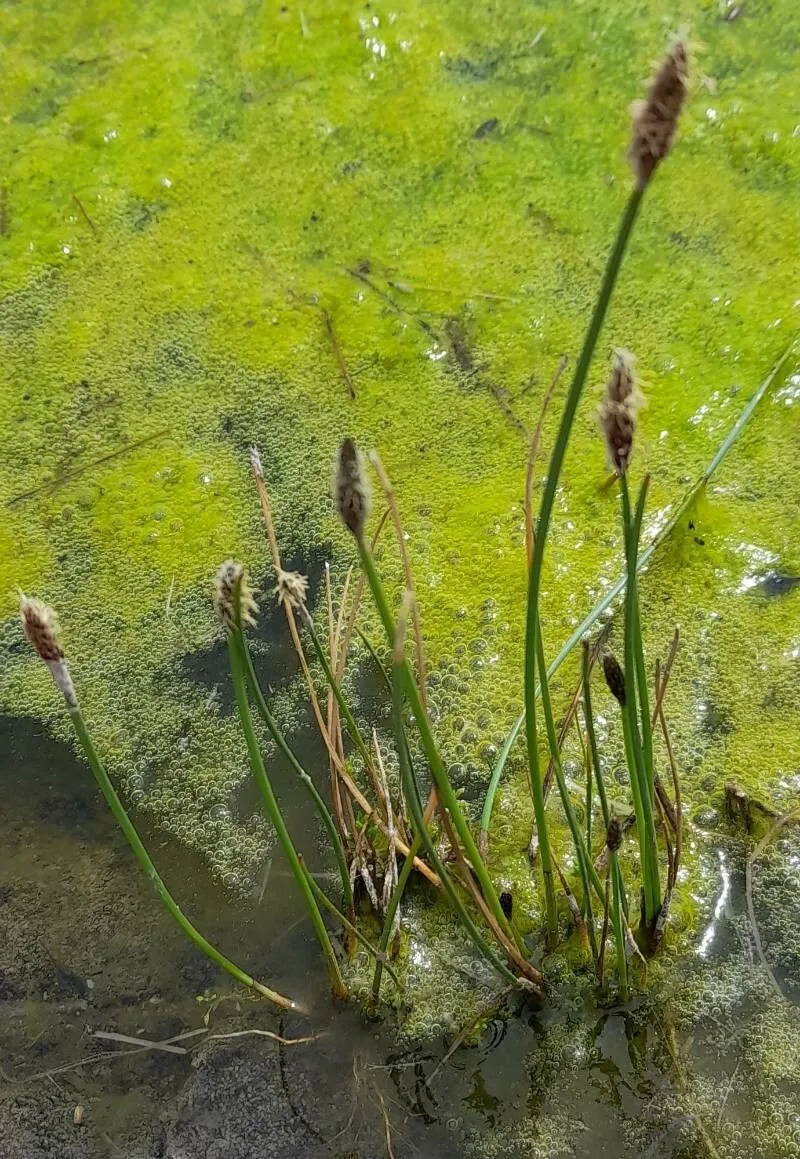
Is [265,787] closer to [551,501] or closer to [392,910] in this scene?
[392,910]

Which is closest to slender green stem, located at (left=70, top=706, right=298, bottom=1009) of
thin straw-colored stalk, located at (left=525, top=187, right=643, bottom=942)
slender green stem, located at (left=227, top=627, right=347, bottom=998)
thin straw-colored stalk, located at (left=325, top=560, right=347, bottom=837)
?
slender green stem, located at (left=227, top=627, right=347, bottom=998)

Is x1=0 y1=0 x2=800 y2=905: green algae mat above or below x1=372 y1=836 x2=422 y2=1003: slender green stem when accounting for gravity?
above

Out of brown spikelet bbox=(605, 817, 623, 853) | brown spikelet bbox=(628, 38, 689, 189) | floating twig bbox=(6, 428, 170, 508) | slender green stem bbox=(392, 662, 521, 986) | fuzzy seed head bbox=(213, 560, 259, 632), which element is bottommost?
brown spikelet bbox=(605, 817, 623, 853)

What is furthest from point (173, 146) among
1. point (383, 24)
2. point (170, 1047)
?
point (170, 1047)

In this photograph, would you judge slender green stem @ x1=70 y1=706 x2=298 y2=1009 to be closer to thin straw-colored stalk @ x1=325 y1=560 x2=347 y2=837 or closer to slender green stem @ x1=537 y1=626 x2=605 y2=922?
thin straw-colored stalk @ x1=325 y1=560 x2=347 y2=837

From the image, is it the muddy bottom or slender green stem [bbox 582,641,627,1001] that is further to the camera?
the muddy bottom

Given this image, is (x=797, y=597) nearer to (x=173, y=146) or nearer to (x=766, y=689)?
(x=766, y=689)

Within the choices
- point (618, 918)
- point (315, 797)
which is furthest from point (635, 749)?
point (315, 797)
